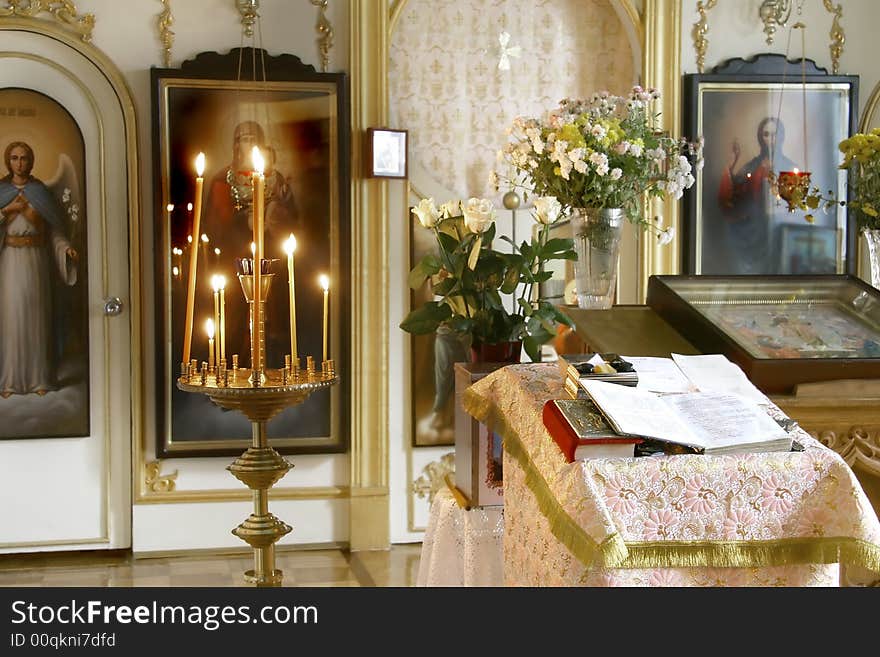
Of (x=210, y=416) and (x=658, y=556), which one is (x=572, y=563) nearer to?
(x=658, y=556)

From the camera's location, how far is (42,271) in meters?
5.30

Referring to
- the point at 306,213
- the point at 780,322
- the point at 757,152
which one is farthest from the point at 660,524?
the point at 757,152

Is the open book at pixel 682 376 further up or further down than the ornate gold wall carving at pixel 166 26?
further down

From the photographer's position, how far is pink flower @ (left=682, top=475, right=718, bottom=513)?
2.15 meters

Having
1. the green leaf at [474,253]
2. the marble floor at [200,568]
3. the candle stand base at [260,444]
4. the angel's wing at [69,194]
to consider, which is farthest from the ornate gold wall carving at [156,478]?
the green leaf at [474,253]

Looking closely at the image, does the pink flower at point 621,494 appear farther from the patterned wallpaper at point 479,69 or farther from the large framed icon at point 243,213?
the patterned wallpaper at point 479,69

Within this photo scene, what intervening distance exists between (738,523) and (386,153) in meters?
3.64

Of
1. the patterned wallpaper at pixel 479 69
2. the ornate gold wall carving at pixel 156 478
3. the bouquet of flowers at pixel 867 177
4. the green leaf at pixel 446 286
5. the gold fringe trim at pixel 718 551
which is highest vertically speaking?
the patterned wallpaper at pixel 479 69

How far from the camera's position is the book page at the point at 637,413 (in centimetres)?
218

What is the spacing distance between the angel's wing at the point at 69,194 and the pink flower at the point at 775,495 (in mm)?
3972

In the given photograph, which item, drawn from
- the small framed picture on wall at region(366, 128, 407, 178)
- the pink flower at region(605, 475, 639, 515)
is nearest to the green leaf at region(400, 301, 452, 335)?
the pink flower at region(605, 475, 639, 515)

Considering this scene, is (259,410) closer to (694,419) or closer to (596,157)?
(596,157)

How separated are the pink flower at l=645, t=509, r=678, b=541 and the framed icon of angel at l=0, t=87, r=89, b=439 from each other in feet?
12.7

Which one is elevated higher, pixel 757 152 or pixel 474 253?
pixel 757 152
